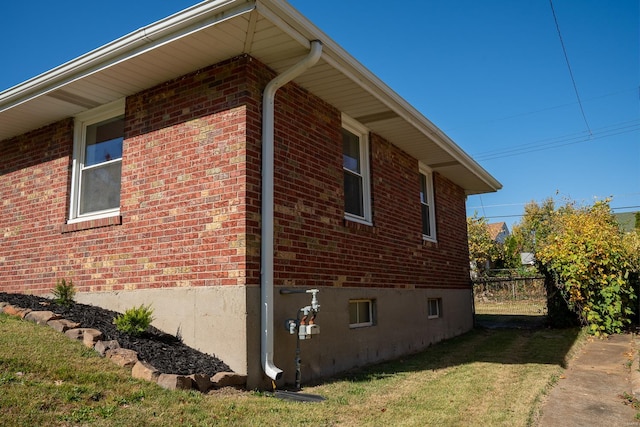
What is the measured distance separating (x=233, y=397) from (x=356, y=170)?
4.28 metres

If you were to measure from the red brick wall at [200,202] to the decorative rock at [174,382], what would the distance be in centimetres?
114

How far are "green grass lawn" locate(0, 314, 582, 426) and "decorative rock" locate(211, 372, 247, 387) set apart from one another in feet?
0.37

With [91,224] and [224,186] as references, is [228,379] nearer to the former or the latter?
[224,186]

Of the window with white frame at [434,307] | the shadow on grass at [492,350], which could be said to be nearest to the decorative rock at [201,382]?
the shadow on grass at [492,350]

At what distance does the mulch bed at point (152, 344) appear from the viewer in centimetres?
497

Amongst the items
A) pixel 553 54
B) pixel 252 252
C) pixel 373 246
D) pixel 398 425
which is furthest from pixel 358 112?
pixel 553 54

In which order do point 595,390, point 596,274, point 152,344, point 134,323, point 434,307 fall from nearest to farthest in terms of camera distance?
point 152,344 < point 134,323 < point 595,390 < point 434,307 < point 596,274

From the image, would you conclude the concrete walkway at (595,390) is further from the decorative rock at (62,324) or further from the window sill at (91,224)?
the window sill at (91,224)

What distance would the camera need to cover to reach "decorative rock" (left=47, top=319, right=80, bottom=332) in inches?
216

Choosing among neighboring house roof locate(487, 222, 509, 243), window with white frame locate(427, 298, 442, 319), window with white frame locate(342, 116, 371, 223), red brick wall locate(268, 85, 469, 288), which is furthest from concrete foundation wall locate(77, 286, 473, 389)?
neighboring house roof locate(487, 222, 509, 243)

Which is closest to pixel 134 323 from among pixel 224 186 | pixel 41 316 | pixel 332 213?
pixel 41 316

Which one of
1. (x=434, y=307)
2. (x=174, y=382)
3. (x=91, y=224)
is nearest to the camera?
(x=174, y=382)

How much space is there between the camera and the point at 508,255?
33375 mm

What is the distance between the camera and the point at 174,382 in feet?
14.7
